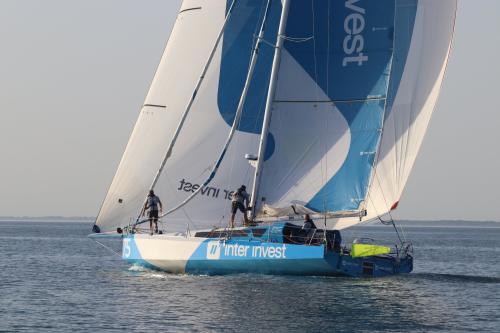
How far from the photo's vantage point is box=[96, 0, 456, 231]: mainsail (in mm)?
35281

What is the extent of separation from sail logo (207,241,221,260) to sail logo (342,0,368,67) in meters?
7.49

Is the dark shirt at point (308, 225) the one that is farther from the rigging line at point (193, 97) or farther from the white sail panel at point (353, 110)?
the rigging line at point (193, 97)

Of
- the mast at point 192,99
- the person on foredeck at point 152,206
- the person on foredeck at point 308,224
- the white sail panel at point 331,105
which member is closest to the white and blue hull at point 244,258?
the person on foredeck at point 152,206

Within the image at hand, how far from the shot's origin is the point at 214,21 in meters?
36.6

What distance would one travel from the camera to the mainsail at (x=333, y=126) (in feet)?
116

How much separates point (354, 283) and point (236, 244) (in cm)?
399

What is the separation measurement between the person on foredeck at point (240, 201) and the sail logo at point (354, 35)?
549cm

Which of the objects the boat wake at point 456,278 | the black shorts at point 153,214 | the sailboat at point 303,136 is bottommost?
the boat wake at point 456,278

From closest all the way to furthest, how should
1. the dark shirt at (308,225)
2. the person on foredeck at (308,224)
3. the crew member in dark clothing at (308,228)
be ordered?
the crew member in dark clothing at (308,228)
the person on foredeck at (308,224)
the dark shirt at (308,225)

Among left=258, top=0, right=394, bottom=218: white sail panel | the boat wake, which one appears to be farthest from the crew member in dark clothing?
the boat wake

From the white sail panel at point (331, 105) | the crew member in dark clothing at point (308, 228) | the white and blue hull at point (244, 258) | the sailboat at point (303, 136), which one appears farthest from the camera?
the white sail panel at point (331, 105)

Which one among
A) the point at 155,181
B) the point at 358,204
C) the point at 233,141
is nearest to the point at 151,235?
the point at 155,181

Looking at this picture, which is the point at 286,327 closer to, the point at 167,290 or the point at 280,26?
the point at 167,290

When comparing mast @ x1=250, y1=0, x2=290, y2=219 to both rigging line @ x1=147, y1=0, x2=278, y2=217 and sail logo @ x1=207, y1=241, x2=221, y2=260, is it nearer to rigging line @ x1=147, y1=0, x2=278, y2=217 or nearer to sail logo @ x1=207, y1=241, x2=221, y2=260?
rigging line @ x1=147, y1=0, x2=278, y2=217
